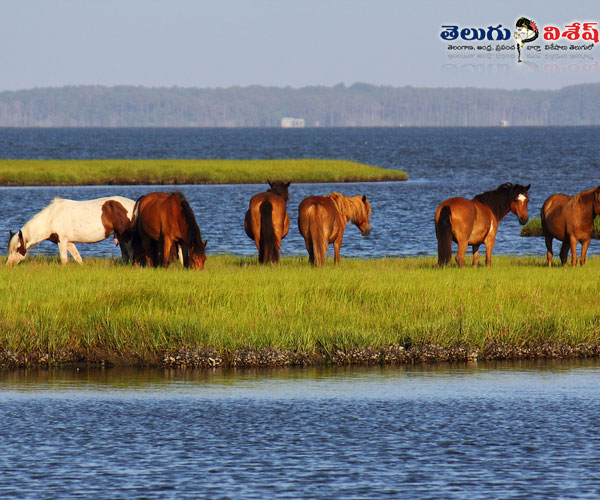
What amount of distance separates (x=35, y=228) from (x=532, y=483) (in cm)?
1504

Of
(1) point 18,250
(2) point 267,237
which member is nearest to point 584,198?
(2) point 267,237

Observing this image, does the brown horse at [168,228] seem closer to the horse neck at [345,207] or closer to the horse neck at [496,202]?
the horse neck at [345,207]

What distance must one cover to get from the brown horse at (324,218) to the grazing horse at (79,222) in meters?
3.73

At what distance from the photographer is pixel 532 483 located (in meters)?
9.41

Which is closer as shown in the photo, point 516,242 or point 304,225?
point 304,225

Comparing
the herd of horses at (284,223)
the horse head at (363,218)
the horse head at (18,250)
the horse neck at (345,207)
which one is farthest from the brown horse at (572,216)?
the horse head at (18,250)

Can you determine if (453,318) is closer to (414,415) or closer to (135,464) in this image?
(414,415)

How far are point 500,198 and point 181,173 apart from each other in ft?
177

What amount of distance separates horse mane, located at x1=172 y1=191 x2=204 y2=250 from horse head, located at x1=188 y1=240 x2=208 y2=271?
67 mm

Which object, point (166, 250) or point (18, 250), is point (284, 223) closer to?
point (166, 250)

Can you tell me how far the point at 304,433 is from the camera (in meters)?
11.3

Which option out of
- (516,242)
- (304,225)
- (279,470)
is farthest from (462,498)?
(516,242)

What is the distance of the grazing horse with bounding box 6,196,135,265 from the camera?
2217 cm

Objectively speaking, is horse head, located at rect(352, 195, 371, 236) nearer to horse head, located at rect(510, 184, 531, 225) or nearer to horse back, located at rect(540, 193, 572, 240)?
horse head, located at rect(510, 184, 531, 225)
